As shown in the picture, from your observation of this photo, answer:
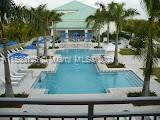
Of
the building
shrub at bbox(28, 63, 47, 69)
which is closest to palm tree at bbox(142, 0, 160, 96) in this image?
shrub at bbox(28, 63, 47, 69)

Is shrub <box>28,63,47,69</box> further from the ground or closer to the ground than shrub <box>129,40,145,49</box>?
closer to the ground

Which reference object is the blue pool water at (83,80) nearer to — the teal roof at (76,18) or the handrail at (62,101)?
the handrail at (62,101)

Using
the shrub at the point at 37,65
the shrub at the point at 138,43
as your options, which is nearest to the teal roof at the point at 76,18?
the shrub at the point at 37,65

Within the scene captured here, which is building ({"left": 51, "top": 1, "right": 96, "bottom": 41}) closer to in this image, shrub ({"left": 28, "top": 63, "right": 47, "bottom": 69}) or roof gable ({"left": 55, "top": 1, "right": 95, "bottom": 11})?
roof gable ({"left": 55, "top": 1, "right": 95, "bottom": 11})

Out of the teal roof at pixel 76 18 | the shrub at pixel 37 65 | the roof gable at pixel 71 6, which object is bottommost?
the shrub at pixel 37 65

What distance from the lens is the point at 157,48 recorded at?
38.2 feet

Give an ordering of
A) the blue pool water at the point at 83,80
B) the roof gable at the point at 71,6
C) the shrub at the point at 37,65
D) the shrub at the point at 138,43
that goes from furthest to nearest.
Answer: the roof gable at the point at 71,6 < the shrub at the point at 37,65 < the blue pool water at the point at 83,80 < the shrub at the point at 138,43

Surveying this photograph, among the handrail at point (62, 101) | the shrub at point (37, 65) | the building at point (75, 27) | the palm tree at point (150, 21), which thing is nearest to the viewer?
the handrail at point (62, 101)

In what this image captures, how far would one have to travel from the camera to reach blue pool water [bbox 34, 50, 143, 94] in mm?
16094

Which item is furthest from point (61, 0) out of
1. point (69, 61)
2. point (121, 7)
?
point (121, 7)

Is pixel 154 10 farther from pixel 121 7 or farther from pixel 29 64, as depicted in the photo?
pixel 29 64

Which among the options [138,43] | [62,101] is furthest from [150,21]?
[62,101]

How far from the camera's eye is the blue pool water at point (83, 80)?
16094 mm

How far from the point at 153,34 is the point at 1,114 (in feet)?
31.6
